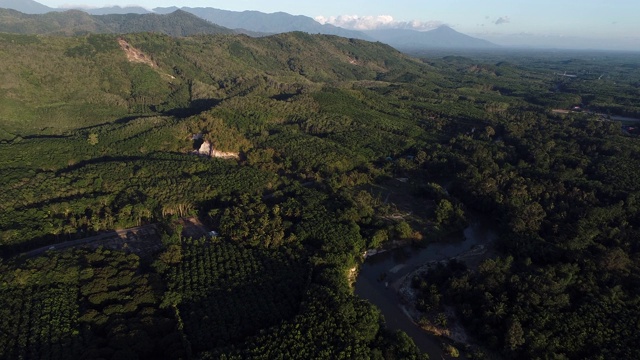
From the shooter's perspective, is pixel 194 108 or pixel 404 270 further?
pixel 194 108

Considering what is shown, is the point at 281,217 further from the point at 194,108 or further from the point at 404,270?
the point at 194,108

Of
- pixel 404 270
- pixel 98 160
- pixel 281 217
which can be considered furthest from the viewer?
pixel 98 160

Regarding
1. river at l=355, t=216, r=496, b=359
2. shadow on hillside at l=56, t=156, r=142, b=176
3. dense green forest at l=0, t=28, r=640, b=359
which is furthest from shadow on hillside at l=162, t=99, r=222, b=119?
river at l=355, t=216, r=496, b=359

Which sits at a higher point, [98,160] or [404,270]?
[98,160]

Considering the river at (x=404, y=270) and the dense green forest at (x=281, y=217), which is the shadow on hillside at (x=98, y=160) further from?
the river at (x=404, y=270)

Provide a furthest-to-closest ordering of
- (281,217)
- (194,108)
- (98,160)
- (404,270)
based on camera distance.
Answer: (194,108) → (98,160) → (281,217) → (404,270)

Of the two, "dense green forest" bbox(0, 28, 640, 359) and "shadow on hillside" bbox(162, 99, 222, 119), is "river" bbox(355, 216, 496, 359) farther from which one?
"shadow on hillside" bbox(162, 99, 222, 119)

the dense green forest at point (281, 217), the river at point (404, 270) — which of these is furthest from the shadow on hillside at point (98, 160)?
the river at point (404, 270)

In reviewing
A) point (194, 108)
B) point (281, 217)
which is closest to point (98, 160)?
point (281, 217)
